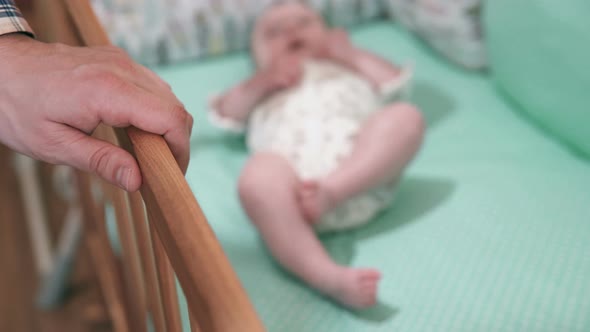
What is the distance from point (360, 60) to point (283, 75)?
0.63ft

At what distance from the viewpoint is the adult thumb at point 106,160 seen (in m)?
0.46

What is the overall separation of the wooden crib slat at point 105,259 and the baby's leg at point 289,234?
325 mm

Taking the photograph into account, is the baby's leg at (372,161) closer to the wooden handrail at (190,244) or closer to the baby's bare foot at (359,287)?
the baby's bare foot at (359,287)

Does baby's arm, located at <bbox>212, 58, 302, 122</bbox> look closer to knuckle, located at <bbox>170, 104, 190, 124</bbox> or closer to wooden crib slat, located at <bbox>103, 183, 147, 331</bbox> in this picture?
wooden crib slat, located at <bbox>103, 183, 147, 331</bbox>

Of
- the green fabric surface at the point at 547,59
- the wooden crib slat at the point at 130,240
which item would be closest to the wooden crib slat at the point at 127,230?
the wooden crib slat at the point at 130,240

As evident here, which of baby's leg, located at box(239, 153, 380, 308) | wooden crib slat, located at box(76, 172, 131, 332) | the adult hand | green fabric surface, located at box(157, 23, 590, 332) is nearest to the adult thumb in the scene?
the adult hand

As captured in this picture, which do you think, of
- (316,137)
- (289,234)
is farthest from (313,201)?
(316,137)

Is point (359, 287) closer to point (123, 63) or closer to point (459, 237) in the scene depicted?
point (459, 237)

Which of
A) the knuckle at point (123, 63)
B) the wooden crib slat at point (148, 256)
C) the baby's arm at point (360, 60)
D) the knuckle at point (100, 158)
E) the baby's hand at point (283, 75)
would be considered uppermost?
the knuckle at point (123, 63)

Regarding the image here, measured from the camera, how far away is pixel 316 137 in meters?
0.96

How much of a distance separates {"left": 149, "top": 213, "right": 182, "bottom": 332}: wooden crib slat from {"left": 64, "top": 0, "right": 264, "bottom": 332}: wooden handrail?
4 cm

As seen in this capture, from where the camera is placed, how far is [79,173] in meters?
1.11

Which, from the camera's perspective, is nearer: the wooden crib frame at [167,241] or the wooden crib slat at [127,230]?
the wooden crib frame at [167,241]

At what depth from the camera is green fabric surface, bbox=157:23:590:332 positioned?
2.32 ft
